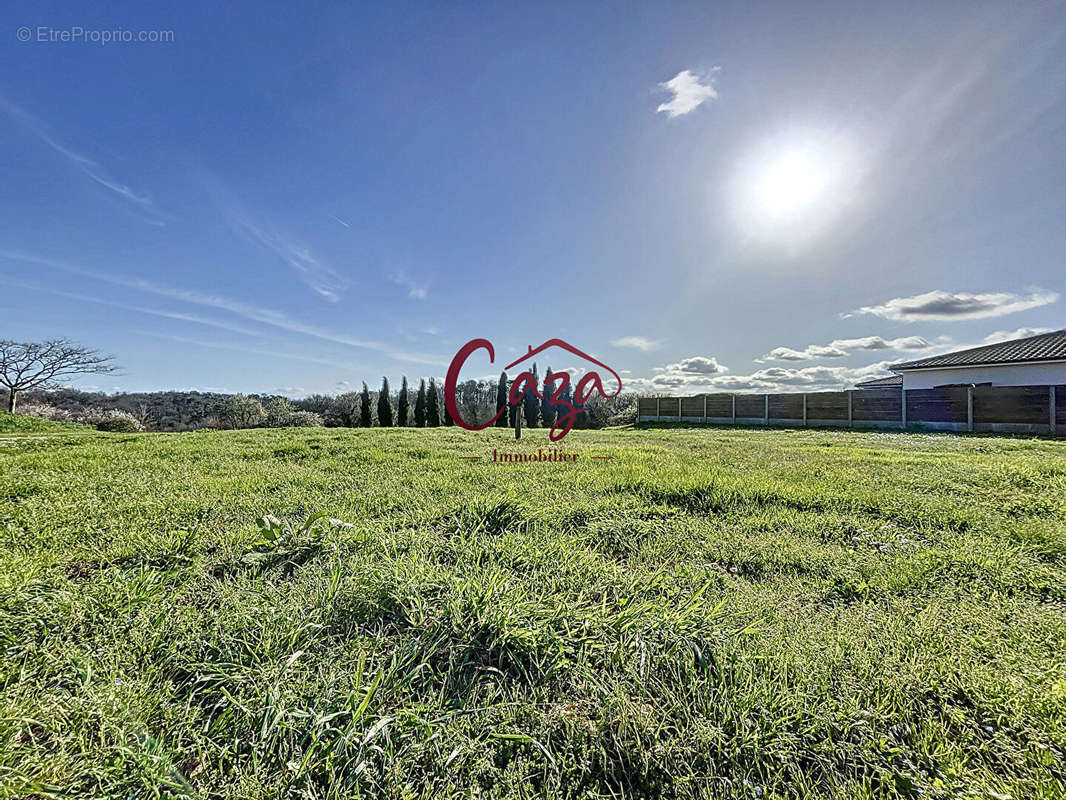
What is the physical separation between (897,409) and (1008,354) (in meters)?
5.90

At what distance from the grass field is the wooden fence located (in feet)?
43.9

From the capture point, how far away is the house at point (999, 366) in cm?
1367

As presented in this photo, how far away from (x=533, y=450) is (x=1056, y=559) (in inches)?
195

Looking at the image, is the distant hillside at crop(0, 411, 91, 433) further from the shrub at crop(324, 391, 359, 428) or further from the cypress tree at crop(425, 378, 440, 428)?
the cypress tree at crop(425, 378, 440, 428)

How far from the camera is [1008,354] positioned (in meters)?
15.1

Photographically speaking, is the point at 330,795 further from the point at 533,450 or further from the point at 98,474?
the point at 533,450

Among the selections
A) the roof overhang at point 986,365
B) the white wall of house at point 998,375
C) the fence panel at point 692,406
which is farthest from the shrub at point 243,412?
the white wall of house at point 998,375

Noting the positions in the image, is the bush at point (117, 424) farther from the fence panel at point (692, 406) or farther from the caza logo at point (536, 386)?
the fence panel at point (692, 406)

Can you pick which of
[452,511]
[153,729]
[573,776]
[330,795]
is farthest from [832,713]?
[452,511]

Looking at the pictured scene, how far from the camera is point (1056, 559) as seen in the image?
2.38 meters

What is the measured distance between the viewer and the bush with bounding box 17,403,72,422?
20328 millimetres

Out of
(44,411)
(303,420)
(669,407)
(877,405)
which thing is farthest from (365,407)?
(877,405)

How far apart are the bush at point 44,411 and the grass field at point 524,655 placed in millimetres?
26529

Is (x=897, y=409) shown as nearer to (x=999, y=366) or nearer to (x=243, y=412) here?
(x=999, y=366)
